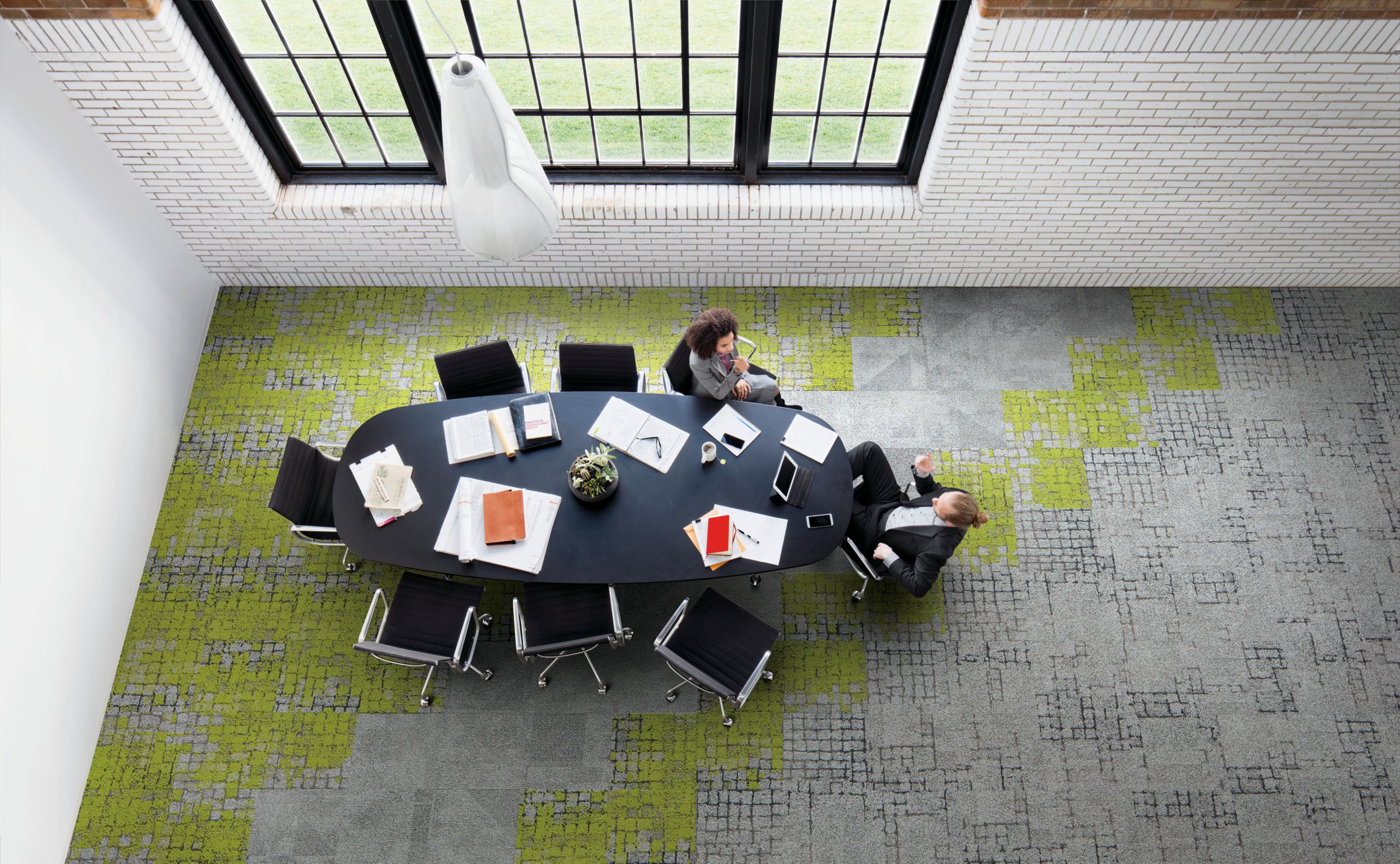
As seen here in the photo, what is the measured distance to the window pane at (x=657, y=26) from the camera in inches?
182

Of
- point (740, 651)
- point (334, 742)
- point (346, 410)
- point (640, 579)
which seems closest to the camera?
point (640, 579)

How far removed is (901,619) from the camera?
5.17 meters

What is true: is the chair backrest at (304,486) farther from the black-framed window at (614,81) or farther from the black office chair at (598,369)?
the black-framed window at (614,81)

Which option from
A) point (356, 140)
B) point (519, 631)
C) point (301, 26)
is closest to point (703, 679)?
point (519, 631)

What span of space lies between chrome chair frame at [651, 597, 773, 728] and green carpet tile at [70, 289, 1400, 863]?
79mm

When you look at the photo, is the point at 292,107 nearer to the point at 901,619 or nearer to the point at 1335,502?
the point at 901,619

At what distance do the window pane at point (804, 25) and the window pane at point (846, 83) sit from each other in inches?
6.3

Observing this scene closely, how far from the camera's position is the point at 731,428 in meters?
4.73

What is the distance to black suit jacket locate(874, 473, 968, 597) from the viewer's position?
15.0 ft

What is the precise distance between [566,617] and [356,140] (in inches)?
137

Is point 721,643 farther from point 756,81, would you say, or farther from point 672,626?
point 756,81

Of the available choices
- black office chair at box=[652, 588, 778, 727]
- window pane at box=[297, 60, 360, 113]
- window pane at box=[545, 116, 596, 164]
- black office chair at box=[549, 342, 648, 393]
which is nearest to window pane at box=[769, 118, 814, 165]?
window pane at box=[545, 116, 596, 164]

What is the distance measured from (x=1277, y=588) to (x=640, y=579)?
4.08 meters

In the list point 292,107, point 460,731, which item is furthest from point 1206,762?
point 292,107
